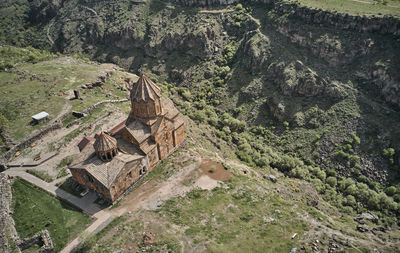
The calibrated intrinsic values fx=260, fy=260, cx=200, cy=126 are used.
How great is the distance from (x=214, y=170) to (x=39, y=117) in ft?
134

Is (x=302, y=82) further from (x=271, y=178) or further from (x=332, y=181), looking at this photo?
(x=271, y=178)

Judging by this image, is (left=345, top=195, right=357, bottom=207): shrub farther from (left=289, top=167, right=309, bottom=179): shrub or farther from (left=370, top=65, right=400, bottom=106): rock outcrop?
(left=370, top=65, right=400, bottom=106): rock outcrop

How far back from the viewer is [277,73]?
86312 millimetres

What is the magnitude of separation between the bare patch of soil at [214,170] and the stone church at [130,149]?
819 cm

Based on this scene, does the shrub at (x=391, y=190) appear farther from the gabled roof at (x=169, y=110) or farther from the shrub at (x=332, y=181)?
the gabled roof at (x=169, y=110)

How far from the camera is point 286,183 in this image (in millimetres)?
58062

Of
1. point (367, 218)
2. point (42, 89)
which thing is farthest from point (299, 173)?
point (42, 89)

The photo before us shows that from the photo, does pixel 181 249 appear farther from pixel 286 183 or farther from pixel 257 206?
pixel 286 183

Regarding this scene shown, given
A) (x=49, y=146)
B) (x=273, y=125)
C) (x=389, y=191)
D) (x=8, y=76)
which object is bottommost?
(x=389, y=191)

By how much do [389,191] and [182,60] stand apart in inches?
3082

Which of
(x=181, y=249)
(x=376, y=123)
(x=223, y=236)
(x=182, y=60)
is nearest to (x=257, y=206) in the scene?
(x=223, y=236)

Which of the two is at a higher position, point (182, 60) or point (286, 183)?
point (182, 60)

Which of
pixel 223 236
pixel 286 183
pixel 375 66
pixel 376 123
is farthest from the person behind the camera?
pixel 375 66

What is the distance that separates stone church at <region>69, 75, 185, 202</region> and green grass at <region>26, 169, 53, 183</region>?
5.98m
